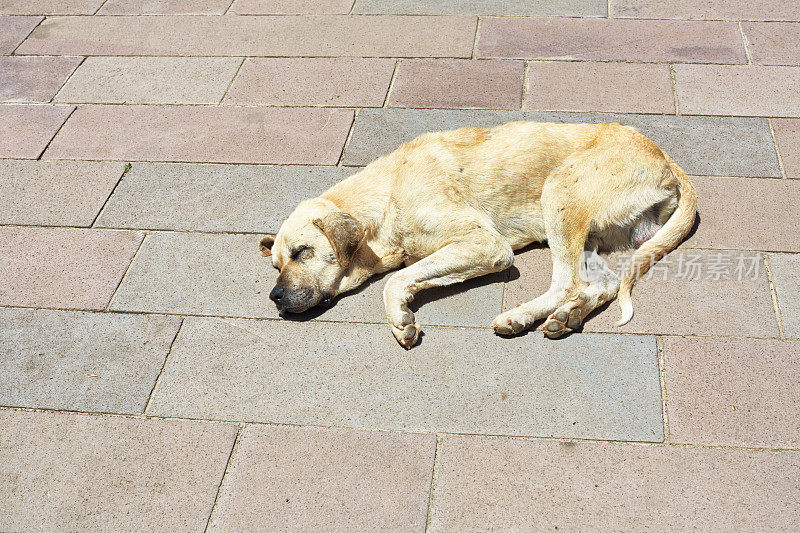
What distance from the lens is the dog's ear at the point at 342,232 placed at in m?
5.20

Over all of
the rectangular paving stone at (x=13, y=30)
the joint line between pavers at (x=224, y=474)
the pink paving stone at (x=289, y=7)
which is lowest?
the joint line between pavers at (x=224, y=474)

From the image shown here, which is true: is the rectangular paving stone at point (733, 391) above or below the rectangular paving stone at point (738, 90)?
above

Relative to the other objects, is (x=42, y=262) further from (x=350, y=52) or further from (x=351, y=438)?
(x=350, y=52)

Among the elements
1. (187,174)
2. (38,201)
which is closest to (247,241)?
(187,174)

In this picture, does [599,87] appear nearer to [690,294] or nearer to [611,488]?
[690,294]

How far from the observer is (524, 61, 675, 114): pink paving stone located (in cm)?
694

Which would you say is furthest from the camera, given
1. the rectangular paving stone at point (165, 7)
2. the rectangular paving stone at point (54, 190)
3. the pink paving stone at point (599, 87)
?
the rectangular paving stone at point (165, 7)

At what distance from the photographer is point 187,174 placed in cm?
673

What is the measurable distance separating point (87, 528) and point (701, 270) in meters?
4.19

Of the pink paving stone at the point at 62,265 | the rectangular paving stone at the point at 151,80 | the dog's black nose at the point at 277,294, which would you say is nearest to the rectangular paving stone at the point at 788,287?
the dog's black nose at the point at 277,294

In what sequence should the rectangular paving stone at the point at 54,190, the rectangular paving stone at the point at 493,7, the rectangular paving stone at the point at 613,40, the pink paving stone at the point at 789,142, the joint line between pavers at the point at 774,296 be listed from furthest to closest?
the rectangular paving stone at the point at 493,7
the rectangular paving stone at the point at 613,40
the rectangular paving stone at the point at 54,190
the pink paving stone at the point at 789,142
the joint line between pavers at the point at 774,296

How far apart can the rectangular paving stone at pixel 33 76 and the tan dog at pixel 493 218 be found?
4001mm

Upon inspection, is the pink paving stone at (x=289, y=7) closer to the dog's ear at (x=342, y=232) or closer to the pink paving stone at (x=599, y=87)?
the pink paving stone at (x=599, y=87)

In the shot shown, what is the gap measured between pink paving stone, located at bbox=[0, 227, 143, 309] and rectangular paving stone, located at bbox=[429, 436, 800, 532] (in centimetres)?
304
